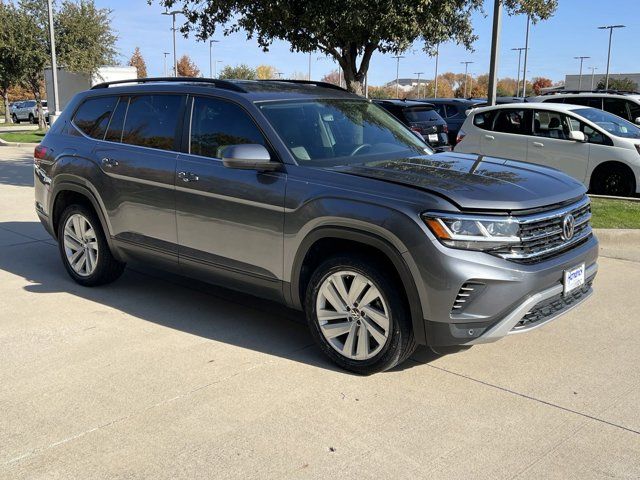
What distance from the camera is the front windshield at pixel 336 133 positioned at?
14.8ft

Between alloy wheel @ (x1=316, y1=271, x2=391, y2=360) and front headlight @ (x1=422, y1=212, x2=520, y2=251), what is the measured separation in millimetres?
550

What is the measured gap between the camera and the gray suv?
3672 mm

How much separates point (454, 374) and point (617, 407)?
0.95 metres

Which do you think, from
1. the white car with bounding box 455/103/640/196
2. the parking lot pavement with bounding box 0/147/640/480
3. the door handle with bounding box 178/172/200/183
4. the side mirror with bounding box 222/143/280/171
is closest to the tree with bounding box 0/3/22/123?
the white car with bounding box 455/103/640/196

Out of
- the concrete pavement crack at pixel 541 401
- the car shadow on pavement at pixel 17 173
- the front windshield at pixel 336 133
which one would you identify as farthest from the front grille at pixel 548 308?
the car shadow on pavement at pixel 17 173

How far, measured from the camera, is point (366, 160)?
15.1 feet

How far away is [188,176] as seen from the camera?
191 inches

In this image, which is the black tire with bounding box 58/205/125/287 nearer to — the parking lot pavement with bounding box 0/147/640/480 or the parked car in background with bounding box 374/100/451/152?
the parking lot pavement with bounding box 0/147/640/480

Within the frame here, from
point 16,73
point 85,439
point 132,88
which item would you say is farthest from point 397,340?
point 16,73

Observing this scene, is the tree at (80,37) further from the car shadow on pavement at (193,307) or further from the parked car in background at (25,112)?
the car shadow on pavement at (193,307)

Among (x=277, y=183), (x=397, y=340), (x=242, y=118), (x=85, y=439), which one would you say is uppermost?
(x=242, y=118)

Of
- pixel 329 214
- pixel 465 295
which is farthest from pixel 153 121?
pixel 465 295

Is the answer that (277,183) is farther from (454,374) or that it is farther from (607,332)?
(607,332)

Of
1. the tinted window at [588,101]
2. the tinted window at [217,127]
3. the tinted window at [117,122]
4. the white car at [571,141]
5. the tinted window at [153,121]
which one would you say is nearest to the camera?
the tinted window at [217,127]
